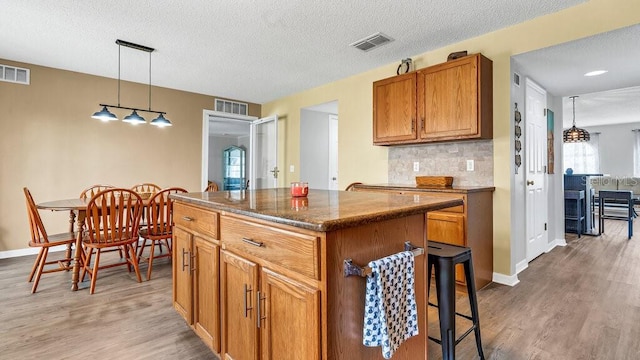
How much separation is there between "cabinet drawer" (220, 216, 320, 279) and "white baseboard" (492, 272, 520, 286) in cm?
267

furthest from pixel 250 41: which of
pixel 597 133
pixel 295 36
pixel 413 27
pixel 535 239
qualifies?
pixel 597 133

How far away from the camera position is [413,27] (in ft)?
9.67

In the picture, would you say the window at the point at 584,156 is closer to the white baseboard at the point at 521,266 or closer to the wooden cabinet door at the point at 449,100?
the white baseboard at the point at 521,266

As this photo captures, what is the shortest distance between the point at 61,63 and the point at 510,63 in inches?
204

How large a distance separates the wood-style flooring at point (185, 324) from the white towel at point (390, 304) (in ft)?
2.71

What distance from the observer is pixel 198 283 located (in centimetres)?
179

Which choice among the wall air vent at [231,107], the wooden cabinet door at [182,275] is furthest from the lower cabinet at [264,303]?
the wall air vent at [231,107]

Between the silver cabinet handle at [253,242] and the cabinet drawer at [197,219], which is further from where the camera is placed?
the cabinet drawer at [197,219]

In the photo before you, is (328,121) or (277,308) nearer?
(277,308)

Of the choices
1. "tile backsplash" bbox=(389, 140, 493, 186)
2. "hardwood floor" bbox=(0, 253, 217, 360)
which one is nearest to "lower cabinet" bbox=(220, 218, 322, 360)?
"hardwood floor" bbox=(0, 253, 217, 360)

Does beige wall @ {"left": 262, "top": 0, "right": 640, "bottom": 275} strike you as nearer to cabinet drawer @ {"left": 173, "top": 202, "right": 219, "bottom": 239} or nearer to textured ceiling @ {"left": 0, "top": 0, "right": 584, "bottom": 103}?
textured ceiling @ {"left": 0, "top": 0, "right": 584, "bottom": 103}

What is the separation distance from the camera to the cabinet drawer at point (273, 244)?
102cm

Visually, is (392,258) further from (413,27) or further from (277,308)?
(413,27)

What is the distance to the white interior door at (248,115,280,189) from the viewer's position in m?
5.69
